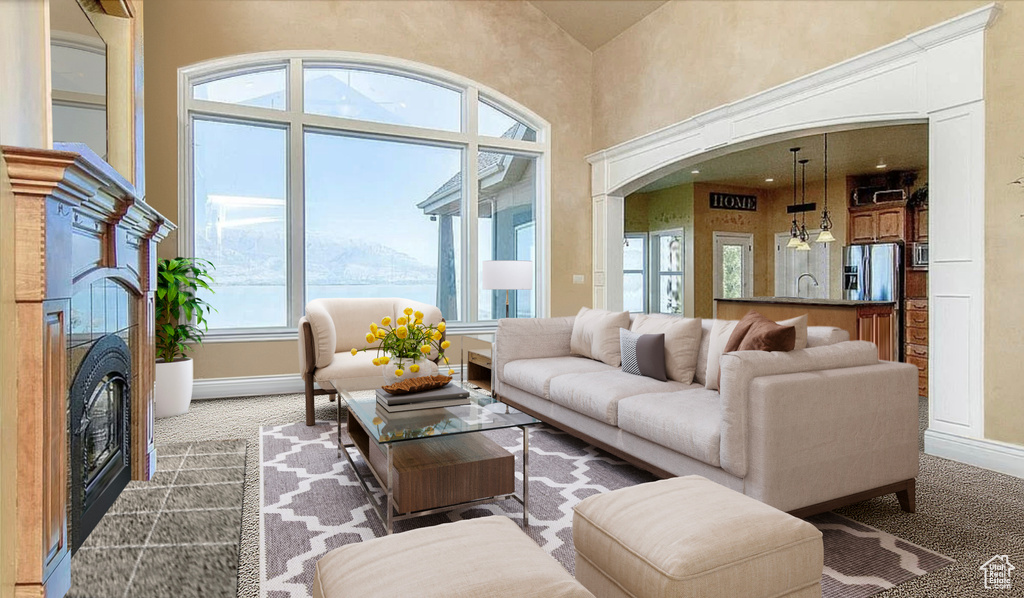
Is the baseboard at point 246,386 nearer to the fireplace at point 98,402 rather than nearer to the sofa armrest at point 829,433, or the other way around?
the fireplace at point 98,402

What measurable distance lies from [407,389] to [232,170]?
348cm

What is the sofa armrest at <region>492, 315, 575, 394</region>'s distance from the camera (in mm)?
4176

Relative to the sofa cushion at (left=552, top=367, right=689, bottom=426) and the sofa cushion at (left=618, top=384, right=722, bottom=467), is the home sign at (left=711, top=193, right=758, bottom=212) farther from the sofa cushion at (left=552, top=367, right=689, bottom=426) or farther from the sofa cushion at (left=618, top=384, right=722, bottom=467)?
the sofa cushion at (left=618, top=384, right=722, bottom=467)

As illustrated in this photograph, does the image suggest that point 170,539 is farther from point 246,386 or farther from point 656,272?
point 656,272

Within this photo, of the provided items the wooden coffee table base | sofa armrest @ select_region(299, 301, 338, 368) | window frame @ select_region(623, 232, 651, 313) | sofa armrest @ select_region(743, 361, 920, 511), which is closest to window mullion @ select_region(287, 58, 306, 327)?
A: sofa armrest @ select_region(299, 301, 338, 368)

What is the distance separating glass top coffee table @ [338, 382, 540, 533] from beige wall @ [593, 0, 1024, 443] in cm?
260

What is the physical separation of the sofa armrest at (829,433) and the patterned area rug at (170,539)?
6.21 feet

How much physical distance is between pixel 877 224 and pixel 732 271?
2117mm

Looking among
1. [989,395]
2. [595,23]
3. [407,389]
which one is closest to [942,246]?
[989,395]

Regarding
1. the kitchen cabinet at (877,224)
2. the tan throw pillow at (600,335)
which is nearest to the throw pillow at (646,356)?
the tan throw pillow at (600,335)

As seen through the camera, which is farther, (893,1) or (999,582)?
(893,1)

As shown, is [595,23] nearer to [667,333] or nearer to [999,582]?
[667,333]

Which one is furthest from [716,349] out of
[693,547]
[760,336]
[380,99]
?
[380,99]

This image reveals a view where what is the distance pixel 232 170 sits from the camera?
5.14 meters
